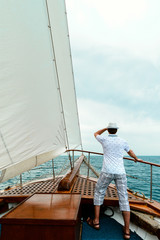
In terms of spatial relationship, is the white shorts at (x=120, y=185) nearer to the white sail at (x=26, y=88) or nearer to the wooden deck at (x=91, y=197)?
the wooden deck at (x=91, y=197)

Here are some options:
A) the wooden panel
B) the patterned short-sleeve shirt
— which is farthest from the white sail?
the patterned short-sleeve shirt

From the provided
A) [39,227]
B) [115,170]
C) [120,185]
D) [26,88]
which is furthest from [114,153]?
[26,88]

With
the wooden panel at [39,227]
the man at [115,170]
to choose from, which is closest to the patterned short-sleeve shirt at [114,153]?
the man at [115,170]

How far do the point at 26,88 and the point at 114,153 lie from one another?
4.55ft

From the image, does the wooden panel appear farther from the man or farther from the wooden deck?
the wooden deck

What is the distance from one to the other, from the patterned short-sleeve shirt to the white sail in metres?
0.84

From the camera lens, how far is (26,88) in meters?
1.62

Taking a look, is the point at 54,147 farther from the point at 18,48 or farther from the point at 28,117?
the point at 18,48

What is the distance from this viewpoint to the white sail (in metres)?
1.35

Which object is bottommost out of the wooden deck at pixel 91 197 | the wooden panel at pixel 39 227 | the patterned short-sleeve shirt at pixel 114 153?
the wooden deck at pixel 91 197

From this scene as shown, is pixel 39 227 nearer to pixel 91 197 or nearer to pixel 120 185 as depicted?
pixel 120 185

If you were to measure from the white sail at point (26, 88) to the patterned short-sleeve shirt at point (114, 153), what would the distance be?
2.75 feet

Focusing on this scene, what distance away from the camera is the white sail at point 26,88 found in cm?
135

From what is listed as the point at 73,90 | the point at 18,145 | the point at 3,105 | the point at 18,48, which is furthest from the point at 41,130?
the point at 73,90
